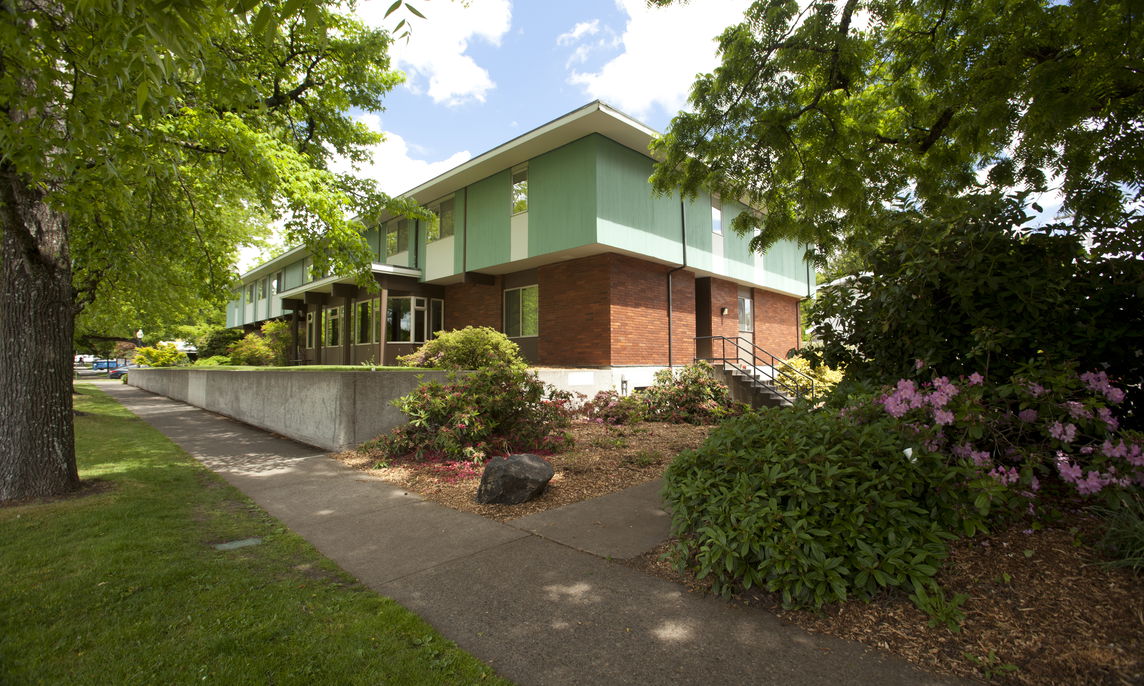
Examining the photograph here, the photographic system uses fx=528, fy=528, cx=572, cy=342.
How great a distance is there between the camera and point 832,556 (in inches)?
124

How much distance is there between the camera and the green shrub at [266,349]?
26562 mm

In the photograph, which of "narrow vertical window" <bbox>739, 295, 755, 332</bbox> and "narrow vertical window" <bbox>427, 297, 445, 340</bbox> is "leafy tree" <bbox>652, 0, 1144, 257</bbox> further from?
"narrow vertical window" <bbox>427, 297, 445, 340</bbox>

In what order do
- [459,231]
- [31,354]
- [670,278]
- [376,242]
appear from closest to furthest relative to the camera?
[31,354] → [670,278] → [459,231] → [376,242]

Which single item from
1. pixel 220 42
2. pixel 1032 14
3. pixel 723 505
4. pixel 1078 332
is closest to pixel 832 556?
pixel 723 505

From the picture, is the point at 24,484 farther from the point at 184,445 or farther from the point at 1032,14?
the point at 1032,14

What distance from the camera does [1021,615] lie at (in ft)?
8.98

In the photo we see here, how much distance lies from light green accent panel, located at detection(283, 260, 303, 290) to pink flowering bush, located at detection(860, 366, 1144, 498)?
29210 mm

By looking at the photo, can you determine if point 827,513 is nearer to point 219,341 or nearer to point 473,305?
point 473,305

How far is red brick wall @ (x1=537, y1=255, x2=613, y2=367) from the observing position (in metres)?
14.2

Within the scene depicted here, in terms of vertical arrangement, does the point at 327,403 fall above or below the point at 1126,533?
above

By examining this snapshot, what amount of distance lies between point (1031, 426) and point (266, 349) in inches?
1165

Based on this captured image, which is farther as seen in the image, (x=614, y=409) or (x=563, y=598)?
(x=614, y=409)

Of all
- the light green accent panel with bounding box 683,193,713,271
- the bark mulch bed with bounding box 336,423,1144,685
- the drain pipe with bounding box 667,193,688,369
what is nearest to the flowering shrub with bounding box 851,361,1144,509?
the bark mulch bed with bounding box 336,423,1144,685

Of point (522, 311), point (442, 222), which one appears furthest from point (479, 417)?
point (442, 222)
